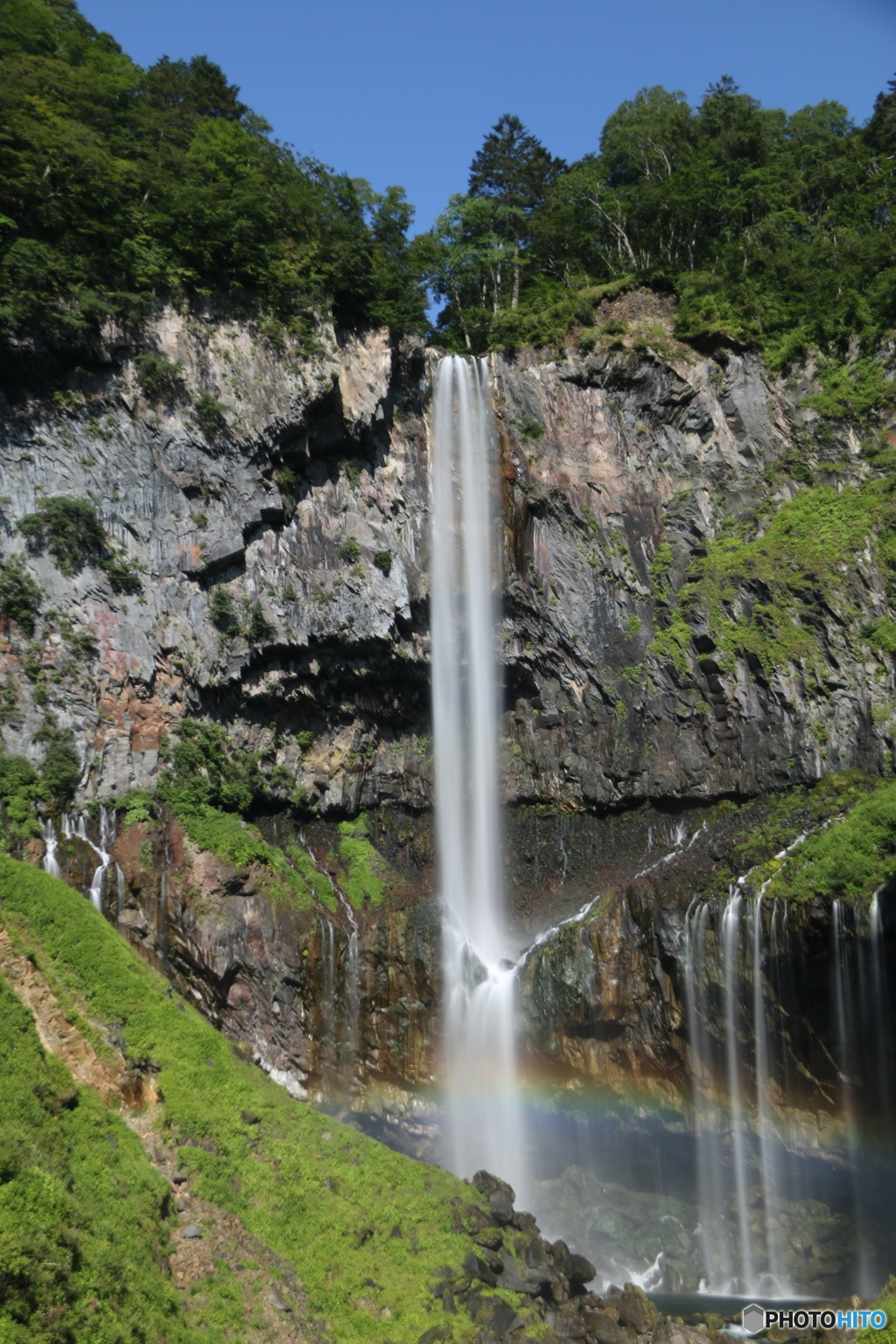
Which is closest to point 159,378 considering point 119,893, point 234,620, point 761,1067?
point 234,620

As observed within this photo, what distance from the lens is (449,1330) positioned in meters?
11.9

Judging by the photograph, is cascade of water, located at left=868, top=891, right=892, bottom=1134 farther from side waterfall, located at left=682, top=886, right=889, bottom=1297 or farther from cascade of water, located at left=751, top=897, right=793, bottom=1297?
cascade of water, located at left=751, top=897, right=793, bottom=1297

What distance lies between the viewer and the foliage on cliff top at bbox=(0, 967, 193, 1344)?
25.2 ft

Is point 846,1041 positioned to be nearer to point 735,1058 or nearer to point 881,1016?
point 881,1016

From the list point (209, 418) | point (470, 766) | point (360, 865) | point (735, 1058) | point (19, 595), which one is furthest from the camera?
point (470, 766)

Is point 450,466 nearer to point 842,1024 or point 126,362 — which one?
point 126,362

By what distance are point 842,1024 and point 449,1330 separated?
1099cm

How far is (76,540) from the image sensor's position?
2322 cm

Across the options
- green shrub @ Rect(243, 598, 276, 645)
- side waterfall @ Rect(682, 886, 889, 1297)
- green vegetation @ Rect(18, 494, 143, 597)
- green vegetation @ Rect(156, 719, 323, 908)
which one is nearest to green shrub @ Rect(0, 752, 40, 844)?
green vegetation @ Rect(156, 719, 323, 908)

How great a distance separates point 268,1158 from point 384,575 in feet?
56.3

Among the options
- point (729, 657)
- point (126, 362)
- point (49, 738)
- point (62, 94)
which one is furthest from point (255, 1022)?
point (62, 94)

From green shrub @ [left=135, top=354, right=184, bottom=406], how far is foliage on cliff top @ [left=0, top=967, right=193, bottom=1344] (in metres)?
18.7

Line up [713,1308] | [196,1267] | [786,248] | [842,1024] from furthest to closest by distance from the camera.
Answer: [786,248], [842,1024], [713,1308], [196,1267]

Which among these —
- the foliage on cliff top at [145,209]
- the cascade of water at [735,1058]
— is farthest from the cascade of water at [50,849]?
the cascade of water at [735,1058]
